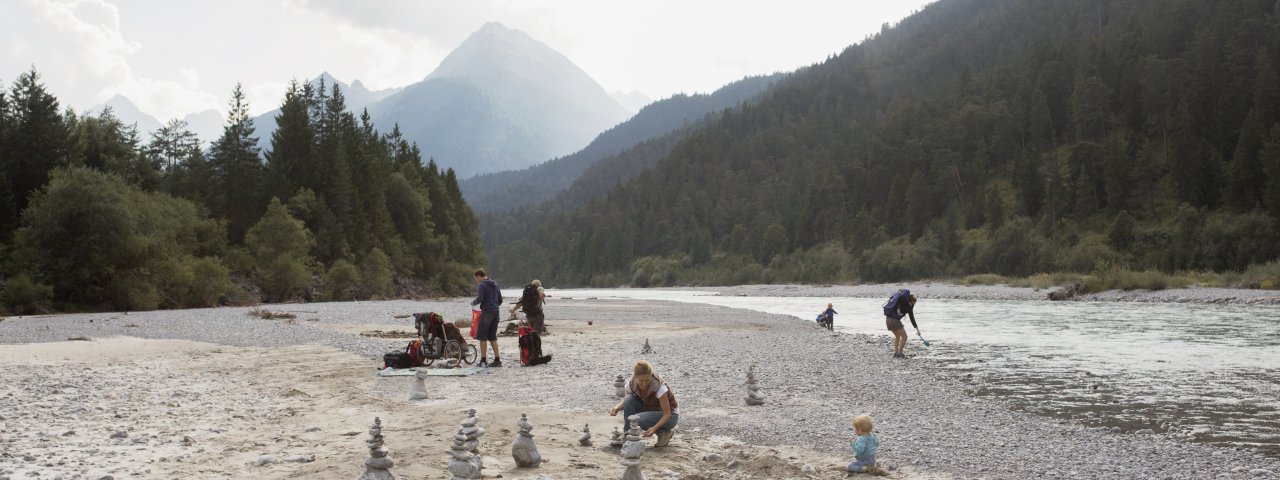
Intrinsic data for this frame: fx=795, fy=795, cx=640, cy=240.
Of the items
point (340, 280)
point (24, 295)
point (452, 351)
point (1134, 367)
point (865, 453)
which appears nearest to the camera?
point (865, 453)

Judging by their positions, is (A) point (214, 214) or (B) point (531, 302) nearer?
(B) point (531, 302)

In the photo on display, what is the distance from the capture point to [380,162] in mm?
81312

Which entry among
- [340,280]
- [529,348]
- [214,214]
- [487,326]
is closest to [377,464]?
[487,326]

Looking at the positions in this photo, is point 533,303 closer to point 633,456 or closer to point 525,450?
point 525,450

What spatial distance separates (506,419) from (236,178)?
63.7m

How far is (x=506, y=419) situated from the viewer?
10867mm

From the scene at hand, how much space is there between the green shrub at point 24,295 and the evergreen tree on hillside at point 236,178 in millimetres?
24786

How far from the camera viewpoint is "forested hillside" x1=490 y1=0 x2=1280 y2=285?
8062 cm

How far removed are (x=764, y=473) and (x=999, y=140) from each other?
124317 millimetres

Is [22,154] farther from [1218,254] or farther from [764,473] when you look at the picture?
[1218,254]

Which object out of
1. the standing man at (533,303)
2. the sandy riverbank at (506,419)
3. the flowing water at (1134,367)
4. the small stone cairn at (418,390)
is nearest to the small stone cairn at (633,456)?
the sandy riverbank at (506,419)

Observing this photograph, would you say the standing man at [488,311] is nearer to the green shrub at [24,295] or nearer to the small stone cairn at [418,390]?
the small stone cairn at [418,390]

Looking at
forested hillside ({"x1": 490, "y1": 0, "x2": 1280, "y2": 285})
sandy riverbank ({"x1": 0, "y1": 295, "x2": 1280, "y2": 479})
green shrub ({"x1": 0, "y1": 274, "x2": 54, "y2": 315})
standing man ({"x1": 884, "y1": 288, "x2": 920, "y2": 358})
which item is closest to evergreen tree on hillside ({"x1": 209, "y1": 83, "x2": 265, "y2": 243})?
green shrub ({"x1": 0, "y1": 274, "x2": 54, "y2": 315})

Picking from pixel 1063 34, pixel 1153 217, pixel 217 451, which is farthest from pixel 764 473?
pixel 1063 34
